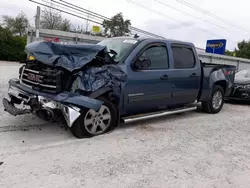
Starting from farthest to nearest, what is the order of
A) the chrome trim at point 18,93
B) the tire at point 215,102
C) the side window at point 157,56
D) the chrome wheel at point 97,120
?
the tire at point 215,102, the side window at point 157,56, the chrome wheel at point 97,120, the chrome trim at point 18,93

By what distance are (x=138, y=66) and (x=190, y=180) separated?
234 cm

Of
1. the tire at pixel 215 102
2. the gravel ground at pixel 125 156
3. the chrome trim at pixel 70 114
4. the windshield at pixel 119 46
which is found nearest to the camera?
the gravel ground at pixel 125 156

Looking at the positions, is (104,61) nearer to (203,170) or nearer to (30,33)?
(203,170)

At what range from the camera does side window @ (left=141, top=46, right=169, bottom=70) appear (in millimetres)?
5026

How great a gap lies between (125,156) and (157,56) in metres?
2.40

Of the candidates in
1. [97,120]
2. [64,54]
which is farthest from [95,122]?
[64,54]

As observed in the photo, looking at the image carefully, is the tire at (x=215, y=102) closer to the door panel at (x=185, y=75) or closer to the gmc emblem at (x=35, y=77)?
the door panel at (x=185, y=75)

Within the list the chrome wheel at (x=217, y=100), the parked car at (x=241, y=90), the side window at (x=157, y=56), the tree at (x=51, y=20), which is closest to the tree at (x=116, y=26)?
the tree at (x=51, y=20)

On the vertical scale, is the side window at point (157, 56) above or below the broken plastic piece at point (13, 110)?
above

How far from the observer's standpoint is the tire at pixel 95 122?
4.12 meters

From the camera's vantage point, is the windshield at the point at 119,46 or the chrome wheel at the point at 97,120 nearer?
the chrome wheel at the point at 97,120

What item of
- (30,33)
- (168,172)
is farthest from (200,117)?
(30,33)

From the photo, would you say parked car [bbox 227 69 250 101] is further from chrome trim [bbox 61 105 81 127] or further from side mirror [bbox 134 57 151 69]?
chrome trim [bbox 61 105 81 127]

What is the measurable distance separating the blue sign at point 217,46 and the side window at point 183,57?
791 inches
